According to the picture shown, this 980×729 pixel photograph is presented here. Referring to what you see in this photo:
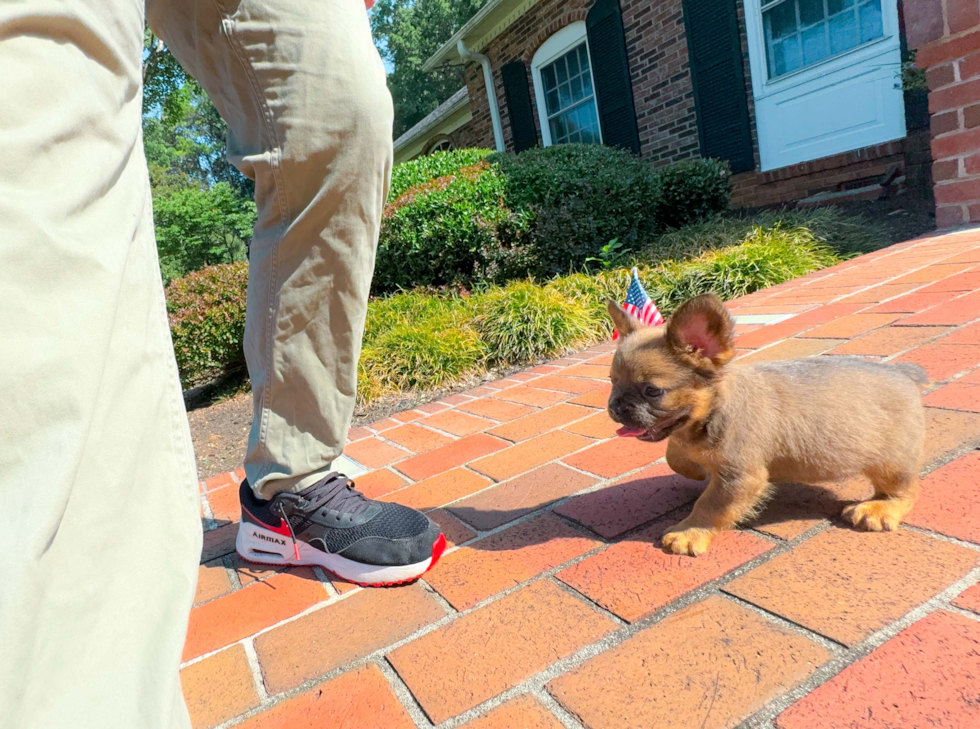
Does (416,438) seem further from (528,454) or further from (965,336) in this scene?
(965,336)

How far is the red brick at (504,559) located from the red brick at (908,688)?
0.73 metres

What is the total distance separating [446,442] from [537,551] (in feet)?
4.39

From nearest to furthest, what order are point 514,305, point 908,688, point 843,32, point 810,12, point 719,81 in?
point 908,688, point 514,305, point 843,32, point 810,12, point 719,81

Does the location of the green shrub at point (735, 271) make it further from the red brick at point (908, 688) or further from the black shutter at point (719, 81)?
the red brick at point (908, 688)

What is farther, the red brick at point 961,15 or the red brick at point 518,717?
the red brick at point 961,15

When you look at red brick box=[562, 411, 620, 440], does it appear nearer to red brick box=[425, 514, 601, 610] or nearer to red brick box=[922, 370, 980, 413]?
red brick box=[425, 514, 601, 610]

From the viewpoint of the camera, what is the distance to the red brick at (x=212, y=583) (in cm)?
186

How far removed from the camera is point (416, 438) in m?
3.24

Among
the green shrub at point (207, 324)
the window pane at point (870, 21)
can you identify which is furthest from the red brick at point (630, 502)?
the window pane at point (870, 21)

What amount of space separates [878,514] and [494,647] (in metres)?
1.04

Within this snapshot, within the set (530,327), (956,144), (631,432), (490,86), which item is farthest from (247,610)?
(490,86)

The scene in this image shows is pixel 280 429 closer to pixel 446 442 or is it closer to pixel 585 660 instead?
pixel 585 660

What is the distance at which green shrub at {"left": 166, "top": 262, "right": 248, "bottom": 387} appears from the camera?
5.89 metres

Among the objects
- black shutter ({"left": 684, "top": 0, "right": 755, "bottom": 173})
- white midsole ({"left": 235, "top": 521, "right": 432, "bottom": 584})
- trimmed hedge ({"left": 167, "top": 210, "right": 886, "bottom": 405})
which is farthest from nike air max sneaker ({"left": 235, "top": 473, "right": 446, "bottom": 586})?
black shutter ({"left": 684, "top": 0, "right": 755, "bottom": 173})
